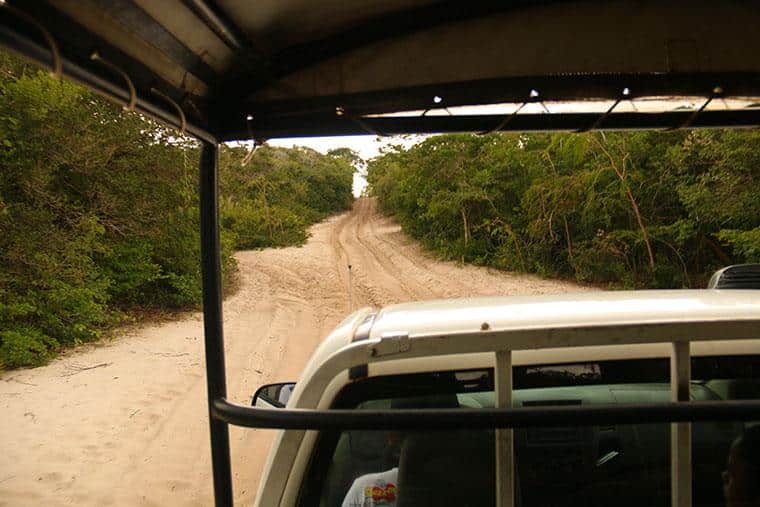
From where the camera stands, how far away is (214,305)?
1.67 metres

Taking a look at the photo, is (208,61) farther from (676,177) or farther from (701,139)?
(676,177)

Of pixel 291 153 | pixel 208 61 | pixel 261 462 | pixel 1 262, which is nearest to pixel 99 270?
pixel 1 262

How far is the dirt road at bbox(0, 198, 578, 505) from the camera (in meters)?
4.94

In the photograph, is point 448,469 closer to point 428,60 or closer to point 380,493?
point 380,493

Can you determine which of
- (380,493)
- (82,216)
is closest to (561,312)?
(380,493)

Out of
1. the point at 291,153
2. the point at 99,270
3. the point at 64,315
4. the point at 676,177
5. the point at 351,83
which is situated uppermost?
the point at 291,153

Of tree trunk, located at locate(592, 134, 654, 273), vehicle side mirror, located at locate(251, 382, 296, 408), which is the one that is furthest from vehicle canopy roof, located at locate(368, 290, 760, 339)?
tree trunk, located at locate(592, 134, 654, 273)

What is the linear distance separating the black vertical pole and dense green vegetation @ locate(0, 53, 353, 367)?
6430 mm

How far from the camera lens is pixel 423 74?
5.35 feet

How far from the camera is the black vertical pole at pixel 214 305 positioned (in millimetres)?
1582

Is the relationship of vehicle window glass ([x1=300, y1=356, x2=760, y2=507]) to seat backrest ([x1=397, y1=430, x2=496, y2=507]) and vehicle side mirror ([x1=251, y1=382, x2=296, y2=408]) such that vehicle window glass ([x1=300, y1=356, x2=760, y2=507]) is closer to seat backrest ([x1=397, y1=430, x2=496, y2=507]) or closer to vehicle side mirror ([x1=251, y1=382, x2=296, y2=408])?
seat backrest ([x1=397, y1=430, x2=496, y2=507])

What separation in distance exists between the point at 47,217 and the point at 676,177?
39.8 ft

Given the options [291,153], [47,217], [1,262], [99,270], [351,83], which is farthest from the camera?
[291,153]

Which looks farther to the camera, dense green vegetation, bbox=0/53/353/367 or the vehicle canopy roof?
dense green vegetation, bbox=0/53/353/367
